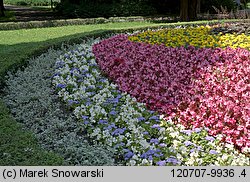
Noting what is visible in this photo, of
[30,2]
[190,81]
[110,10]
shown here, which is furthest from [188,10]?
[30,2]

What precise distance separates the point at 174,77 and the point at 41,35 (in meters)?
7.66

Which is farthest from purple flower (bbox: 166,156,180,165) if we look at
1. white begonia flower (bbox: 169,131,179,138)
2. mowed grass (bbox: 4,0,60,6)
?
mowed grass (bbox: 4,0,60,6)

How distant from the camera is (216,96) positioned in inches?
197

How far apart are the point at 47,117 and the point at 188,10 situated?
45.3 feet

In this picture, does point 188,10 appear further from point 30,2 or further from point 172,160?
point 30,2

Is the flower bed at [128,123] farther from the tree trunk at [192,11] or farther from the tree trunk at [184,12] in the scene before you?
the tree trunk at [192,11]

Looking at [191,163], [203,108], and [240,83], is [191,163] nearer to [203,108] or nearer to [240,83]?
[203,108]

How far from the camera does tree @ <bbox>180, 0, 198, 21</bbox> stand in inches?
686

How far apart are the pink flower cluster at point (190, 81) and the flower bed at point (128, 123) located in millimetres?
54

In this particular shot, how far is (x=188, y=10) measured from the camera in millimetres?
17656

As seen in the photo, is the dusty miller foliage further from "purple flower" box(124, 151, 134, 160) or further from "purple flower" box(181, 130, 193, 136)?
"purple flower" box(181, 130, 193, 136)

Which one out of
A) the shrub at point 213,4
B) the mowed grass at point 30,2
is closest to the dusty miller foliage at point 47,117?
the shrub at point 213,4

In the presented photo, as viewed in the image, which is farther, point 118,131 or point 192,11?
point 192,11

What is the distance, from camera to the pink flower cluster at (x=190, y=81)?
441cm
